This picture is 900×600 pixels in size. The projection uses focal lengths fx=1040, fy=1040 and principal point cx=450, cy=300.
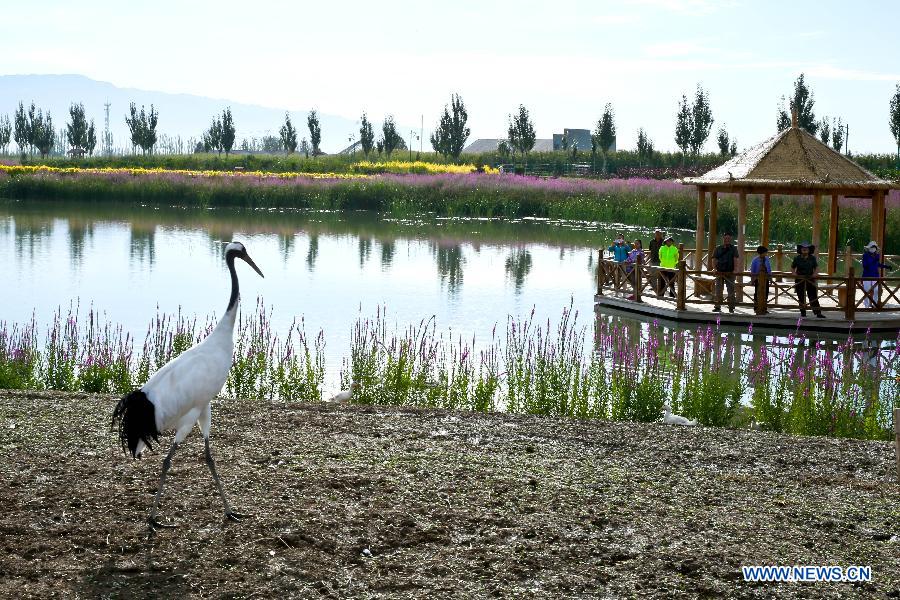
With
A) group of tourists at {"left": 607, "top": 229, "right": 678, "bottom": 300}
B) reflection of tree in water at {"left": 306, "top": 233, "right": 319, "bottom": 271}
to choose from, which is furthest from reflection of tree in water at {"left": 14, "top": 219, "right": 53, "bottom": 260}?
group of tourists at {"left": 607, "top": 229, "right": 678, "bottom": 300}

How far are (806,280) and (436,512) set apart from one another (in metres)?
15.9

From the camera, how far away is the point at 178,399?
21.3 feet

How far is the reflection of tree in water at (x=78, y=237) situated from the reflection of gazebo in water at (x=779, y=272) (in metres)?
15.9

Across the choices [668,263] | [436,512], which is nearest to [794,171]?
[668,263]

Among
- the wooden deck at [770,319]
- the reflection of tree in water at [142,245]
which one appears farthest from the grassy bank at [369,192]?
the wooden deck at [770,319]

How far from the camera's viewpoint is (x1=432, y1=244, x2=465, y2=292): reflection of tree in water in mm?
27672

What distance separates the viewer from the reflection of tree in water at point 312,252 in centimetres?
3113

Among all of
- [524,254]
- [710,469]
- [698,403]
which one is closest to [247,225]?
[524,254]

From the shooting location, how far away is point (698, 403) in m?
11.3

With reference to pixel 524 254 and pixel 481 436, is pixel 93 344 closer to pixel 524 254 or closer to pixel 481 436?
pixel 481 436

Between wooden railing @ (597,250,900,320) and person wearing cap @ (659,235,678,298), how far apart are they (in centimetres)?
5

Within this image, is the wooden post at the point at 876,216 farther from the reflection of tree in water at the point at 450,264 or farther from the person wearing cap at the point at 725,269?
the reflection of tree in water at the point at 450,264

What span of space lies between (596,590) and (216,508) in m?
2.59

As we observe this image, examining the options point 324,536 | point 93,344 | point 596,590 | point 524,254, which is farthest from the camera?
point 524,254
